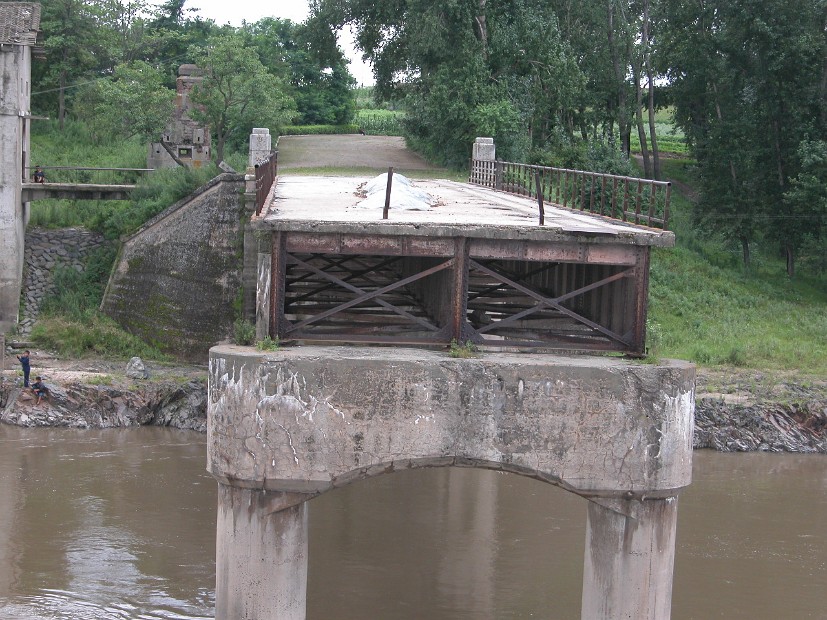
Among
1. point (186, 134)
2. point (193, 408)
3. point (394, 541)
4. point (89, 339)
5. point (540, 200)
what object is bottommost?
point (394, 541)

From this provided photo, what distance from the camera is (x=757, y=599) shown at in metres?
16.7

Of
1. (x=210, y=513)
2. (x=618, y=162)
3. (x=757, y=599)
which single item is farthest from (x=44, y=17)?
(x=757, y=599)

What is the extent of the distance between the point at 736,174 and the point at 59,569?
95.0ft

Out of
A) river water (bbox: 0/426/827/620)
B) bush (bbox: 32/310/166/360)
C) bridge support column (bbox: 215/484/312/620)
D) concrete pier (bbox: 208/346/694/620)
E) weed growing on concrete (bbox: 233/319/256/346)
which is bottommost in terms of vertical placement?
river water (bbox: 0/426/827/620)

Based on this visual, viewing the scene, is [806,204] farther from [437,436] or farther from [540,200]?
[437,436]

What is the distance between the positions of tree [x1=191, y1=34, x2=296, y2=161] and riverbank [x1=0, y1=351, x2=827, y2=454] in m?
11.1

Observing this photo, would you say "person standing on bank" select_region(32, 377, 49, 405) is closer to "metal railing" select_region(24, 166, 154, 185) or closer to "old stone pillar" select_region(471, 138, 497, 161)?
"metal railing" select_region(24, 166, 154, 185)

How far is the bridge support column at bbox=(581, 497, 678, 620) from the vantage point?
12.1 m

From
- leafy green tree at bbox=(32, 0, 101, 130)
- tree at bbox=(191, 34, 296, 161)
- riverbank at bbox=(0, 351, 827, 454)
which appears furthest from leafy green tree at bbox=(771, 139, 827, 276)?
leafy green tree at bbox=(32, 0, 101, 130)

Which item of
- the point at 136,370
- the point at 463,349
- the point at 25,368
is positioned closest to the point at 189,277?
the point at 136,370

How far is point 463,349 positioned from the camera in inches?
493

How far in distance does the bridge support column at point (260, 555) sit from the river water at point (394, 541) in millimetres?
3288

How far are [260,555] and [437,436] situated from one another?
7.33ft

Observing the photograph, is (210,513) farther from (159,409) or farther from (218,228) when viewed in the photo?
(218,228)
